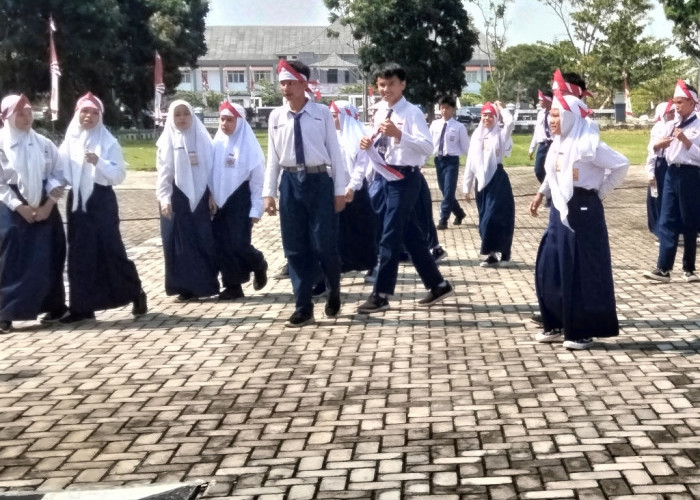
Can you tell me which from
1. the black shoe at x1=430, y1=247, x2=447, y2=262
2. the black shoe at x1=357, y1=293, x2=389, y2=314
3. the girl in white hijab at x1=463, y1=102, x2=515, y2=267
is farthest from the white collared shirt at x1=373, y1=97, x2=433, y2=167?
the black shoe at x1=430, y1=247, x2=447, y2=262

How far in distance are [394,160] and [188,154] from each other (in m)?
1.96

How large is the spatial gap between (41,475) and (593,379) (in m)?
3.16

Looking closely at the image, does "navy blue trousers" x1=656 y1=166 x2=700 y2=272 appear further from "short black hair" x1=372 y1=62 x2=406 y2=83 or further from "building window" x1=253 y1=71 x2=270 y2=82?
"building window" x1=253 y1=71 x2=270 y2=82

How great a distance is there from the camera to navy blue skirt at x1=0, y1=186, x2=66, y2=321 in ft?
29.6

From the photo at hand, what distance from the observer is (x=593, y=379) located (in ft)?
22.4

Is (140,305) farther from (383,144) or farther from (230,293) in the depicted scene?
(383,144)

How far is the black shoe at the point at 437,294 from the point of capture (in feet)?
31.4

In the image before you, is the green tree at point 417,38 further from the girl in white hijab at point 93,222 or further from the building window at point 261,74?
the building window at point 261,74

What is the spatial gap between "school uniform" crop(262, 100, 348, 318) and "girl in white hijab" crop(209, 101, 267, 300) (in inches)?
57.5

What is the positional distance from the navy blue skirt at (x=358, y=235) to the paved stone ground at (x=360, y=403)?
46.6 inches

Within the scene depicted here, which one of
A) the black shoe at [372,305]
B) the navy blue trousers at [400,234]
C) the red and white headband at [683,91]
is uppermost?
the red and white headband at [683,91]

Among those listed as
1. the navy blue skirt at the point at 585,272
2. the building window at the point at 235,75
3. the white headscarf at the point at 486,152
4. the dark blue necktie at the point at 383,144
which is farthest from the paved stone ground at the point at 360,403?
the building window at the point at 235,75

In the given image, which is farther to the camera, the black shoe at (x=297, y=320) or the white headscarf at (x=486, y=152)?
the white headscarf at (x=486, y=152)

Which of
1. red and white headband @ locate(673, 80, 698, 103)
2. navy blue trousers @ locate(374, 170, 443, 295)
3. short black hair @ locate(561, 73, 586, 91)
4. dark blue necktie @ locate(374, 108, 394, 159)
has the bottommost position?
navy blue trousers @ locate(374, 170, 443, 295)
